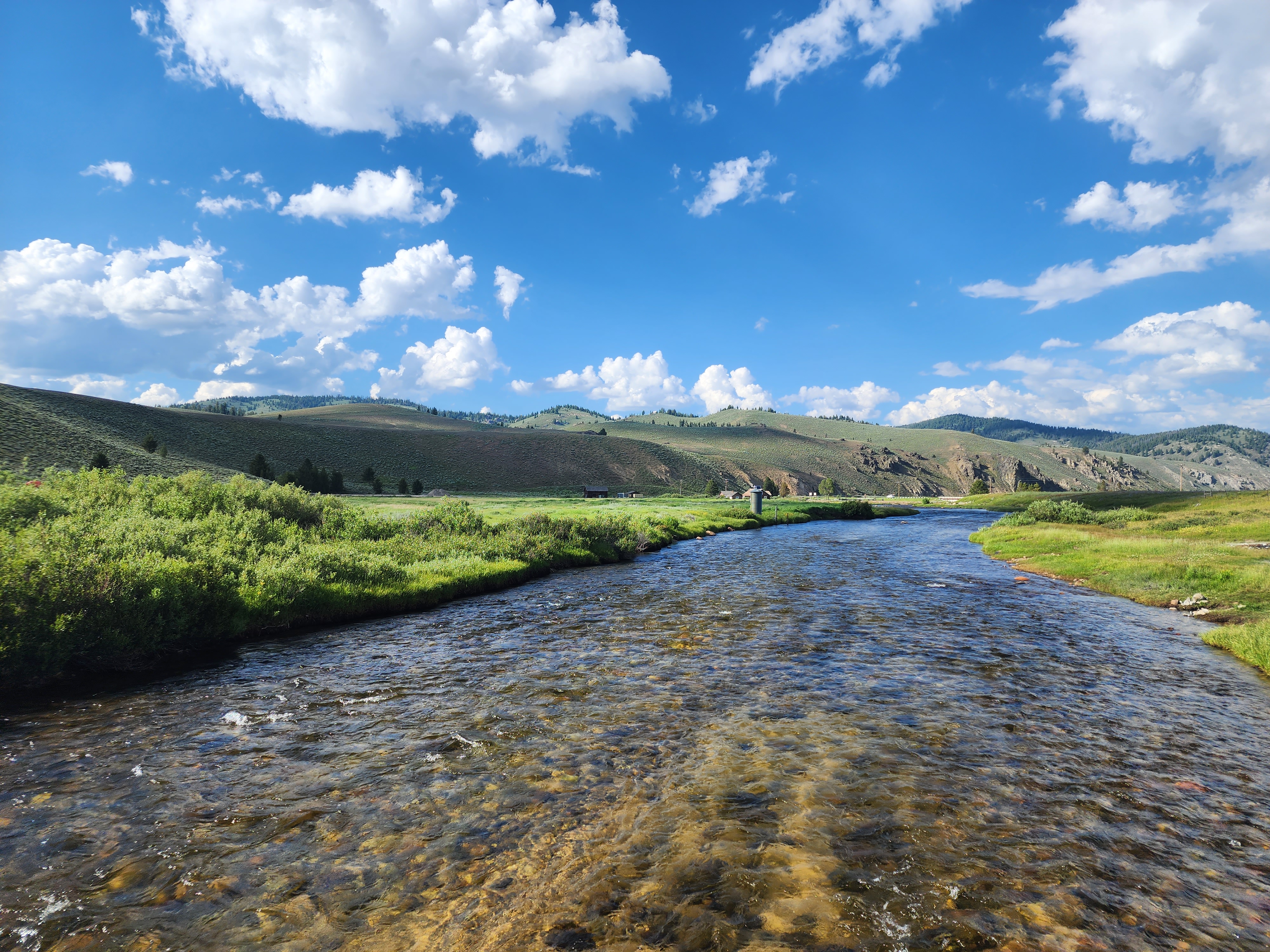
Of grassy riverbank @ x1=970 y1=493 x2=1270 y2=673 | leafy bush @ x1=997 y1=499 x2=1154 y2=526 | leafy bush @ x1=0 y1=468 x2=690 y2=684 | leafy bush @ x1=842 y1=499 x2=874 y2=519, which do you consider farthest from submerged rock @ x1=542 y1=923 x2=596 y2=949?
leafy bush @ x1=842 y1=499 x2=874 y2=519

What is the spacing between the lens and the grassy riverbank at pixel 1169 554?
19672 millimetres

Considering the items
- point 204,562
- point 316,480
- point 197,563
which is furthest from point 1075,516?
point 316,480

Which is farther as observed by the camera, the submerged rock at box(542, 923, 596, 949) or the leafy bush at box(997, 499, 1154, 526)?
the leafy bush at box(997, 499, 1154, 526)

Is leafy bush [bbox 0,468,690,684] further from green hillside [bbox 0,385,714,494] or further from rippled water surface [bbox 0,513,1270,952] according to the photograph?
green hillside [bbox 0,385,714,494]

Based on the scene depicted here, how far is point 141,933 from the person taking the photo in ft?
19.2

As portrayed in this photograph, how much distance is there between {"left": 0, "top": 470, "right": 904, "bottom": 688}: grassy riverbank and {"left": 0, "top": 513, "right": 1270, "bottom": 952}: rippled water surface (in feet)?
5.58

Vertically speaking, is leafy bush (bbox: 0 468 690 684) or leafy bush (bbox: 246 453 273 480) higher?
leafy bush (bbox: 246 453 273 480)

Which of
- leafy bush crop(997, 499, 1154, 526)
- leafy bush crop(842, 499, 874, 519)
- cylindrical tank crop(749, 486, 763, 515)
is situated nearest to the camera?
leafy bush crop(997, 499, 1154, 526)

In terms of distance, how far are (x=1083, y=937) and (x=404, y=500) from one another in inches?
2958

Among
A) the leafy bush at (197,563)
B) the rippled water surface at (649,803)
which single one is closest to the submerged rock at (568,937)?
the rippled water surface at (649,803)

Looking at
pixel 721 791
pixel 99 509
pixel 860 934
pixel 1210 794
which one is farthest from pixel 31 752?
pixel 1210 794

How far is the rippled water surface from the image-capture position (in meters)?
6.07

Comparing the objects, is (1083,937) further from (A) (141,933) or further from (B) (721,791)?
(A) (141,933)

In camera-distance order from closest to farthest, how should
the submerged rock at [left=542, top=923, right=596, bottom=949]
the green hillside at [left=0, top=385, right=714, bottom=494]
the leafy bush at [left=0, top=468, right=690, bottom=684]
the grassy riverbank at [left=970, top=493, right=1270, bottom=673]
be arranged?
the submerged rock at [left=542, top=923, right=596, bottom=949] → the leafy bush at [left=0, top=468, right=690, bottom=684] → the grassy riverbank at [left=970, top=493, right=1270, bottom=673] → the green hillside at [left=0, top=385, right=714, bottom=494]
